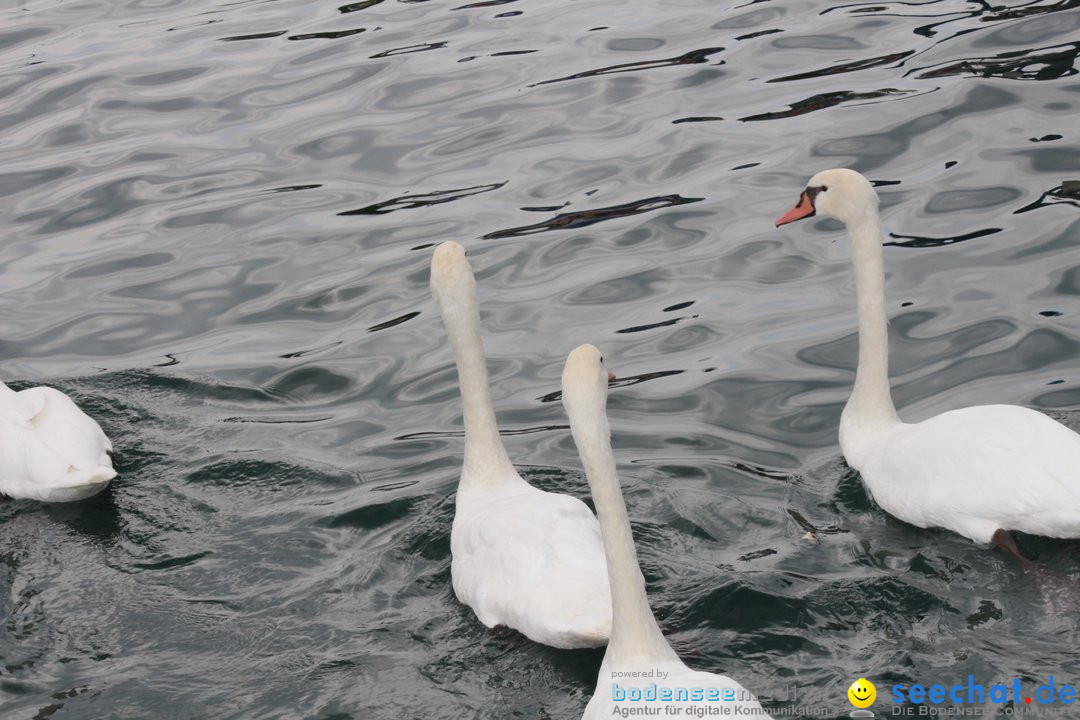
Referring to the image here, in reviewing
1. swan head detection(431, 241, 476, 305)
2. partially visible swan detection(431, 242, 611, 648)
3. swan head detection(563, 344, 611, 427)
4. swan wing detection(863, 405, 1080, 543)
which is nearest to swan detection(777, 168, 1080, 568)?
swan wing detection(863, 405, 1080, 543)

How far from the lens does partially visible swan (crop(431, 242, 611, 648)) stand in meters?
5.47

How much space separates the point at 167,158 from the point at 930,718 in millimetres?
9921

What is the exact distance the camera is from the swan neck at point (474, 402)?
22.1ft

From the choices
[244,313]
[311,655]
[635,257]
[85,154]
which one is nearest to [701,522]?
[311,655]

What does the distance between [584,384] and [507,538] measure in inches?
52.5

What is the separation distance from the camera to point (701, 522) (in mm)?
6707

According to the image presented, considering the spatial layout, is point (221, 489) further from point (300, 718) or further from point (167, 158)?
point (167, 158)

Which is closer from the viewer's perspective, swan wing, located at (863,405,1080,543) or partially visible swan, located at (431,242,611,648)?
partially visible swan, located at (431,242,611,648)

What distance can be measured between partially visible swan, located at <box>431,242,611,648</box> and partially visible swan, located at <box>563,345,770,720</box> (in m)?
0.51

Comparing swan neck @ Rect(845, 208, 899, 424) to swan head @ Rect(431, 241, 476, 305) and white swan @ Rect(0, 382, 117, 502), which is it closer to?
swan head @ Rect(431, 241, 476, 305)

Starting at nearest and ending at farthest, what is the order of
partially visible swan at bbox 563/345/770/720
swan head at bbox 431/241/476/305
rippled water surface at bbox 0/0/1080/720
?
partially visible swan at bbox 563/345/770/720 → rippled water surface at bbox 0/0/1080/720 → swan head at bbox 431/241/476/305

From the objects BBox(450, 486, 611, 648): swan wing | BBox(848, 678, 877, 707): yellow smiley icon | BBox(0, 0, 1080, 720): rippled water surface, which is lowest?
BBox(0, 0, 1080, 720): rippled water surface

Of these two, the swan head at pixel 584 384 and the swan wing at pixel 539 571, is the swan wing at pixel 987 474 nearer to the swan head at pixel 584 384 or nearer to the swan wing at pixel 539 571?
the swan wing at pixel 539 571

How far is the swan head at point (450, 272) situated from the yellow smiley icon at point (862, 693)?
8.54 ft
